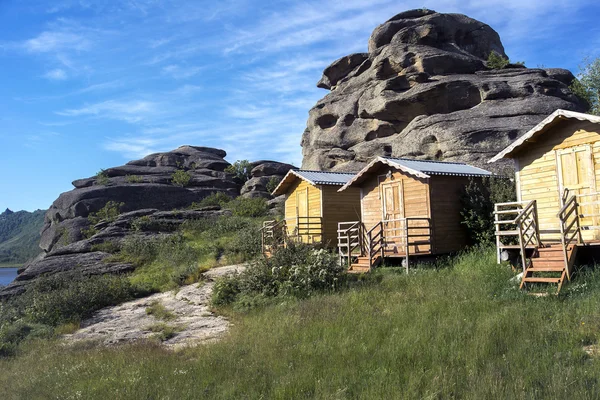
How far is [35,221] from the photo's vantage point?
Answer: 184250 millimetres

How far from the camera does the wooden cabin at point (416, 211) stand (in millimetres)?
19625

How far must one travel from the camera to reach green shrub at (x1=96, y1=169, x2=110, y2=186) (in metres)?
51.6

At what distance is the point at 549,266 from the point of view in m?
13.2

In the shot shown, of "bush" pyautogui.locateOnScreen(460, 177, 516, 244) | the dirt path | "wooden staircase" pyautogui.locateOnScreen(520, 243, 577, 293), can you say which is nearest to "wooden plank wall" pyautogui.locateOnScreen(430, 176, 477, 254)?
"bush" pyautogui.locateOnScreen(460, 177, 516, 244)

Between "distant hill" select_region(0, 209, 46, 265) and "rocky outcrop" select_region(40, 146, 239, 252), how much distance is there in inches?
2844

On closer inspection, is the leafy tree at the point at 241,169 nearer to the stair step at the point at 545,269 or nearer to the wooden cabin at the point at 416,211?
the wooden cabin at the point at 416,211

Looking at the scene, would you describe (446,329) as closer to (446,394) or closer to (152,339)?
(446,394)

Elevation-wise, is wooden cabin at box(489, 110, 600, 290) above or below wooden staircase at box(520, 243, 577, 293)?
above

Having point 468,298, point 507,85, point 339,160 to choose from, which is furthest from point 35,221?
point 468,298

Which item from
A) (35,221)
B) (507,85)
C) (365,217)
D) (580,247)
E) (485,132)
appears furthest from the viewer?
(35,221)

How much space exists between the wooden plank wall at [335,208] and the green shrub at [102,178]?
33.2 m

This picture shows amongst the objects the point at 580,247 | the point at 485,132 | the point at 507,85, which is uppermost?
the point at 507,85

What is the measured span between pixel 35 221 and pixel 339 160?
176 m

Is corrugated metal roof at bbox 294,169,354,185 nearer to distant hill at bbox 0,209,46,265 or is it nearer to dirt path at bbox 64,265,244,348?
dirt path at bbox 64,265,244,348
